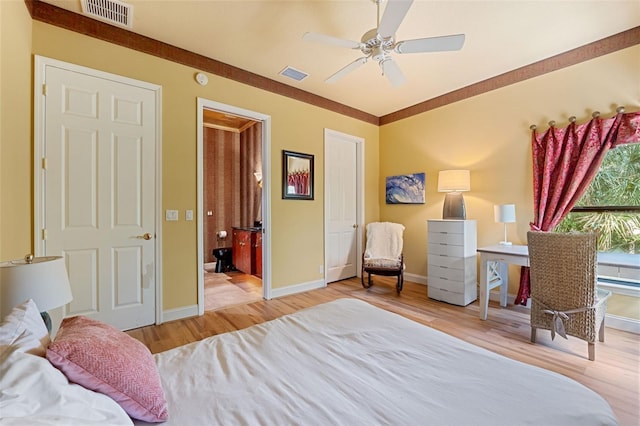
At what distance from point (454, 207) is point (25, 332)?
390 cm

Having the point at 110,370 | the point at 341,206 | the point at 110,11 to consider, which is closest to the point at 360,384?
the point at 110,370

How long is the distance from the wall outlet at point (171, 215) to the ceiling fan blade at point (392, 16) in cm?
254

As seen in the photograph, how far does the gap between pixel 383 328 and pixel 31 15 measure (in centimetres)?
357

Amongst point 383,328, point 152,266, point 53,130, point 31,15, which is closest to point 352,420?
point 383,328

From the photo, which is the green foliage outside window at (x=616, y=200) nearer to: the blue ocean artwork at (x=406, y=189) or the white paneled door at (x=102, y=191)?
the blue ocean artwork at (x=406, y=189)

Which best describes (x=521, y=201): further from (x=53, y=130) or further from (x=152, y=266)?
(x=53, y=130)

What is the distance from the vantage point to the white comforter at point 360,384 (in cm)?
83

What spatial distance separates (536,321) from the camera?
7.68 feet

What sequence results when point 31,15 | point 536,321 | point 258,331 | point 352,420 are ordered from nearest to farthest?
point 352,420
point 258,331
point 31,15
point 536,321

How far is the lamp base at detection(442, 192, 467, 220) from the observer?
11.6 ft

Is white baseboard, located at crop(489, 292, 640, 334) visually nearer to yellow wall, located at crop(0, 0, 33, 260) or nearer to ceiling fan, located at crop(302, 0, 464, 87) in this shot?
ceiling fan, located at crop(302, 0, 464, 87)

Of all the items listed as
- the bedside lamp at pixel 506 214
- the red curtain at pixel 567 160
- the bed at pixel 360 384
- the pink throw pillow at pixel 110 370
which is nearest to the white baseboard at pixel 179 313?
the bed at pixel 360 384

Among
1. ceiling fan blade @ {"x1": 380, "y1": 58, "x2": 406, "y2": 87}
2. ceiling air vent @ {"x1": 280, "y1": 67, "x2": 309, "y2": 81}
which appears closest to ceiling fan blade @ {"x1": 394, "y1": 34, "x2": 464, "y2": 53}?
ceiling fan blade @ {"x1": 380, "y1": 58, "x2": 406, "y2": 87}

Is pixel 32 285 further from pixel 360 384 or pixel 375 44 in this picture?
pixel 375 44
